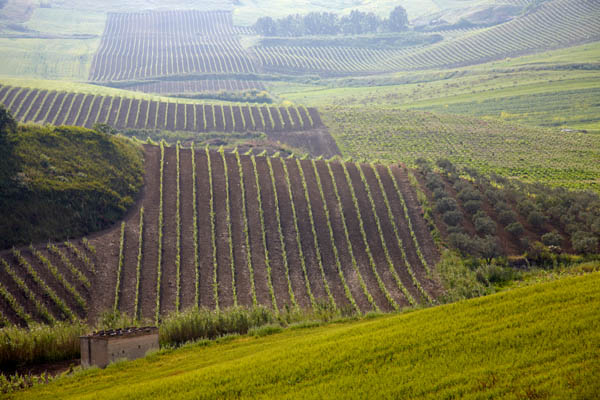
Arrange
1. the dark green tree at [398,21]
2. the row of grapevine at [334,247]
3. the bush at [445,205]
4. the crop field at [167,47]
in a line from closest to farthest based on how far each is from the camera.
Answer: the row of grapevine at [334,247]
the bush at [445,205]
the crop field at [167,47]
the dark green tree at [398,21]

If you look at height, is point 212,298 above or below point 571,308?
below

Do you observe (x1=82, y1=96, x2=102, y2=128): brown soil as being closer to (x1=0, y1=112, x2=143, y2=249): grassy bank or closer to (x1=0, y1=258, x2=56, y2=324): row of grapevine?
(x1=0, y1=112, x2=143, y2=249): grassy bank

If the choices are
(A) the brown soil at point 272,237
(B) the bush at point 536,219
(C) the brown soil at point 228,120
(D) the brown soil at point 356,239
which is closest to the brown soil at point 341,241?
(D) the brown soil at point 356,239

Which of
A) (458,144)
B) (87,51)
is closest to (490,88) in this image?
(458,144)

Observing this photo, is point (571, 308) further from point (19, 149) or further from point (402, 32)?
point (402, 32)

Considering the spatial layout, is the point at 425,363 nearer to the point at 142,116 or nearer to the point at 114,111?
the point at 142,116

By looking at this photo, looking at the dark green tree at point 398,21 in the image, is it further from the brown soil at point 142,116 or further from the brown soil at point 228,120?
the brown soil at point 142,116

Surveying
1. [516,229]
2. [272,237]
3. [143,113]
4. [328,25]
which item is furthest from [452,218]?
[328,25]
